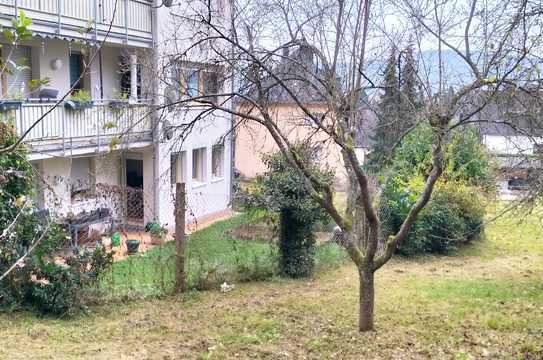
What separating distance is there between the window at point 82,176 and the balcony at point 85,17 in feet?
12.1

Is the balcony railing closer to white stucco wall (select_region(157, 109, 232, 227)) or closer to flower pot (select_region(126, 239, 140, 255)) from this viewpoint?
flower pot (select_region(126, 239, 140, 255))

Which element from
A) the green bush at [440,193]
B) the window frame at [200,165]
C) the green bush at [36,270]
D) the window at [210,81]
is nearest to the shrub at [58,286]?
the green bush at [36,270]

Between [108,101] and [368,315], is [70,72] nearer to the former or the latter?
[108,101]

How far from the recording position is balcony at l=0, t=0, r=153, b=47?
12469 millimetres

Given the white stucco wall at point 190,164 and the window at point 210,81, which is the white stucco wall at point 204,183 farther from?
the window at point 210,81

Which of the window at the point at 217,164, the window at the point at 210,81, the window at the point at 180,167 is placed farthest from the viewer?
the window at the point at 217,164

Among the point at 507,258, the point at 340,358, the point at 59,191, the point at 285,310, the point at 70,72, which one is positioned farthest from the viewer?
the point at 70,72

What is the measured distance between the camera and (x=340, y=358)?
561 cm

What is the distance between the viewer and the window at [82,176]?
50.1 ft

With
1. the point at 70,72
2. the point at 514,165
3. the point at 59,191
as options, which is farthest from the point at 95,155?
the point at 514,165

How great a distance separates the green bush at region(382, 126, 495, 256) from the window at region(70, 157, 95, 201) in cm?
809

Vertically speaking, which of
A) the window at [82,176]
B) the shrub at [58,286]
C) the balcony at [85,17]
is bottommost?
the shrub at [58,286]

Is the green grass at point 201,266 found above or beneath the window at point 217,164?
beneath

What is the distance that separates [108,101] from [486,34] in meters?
11.2
